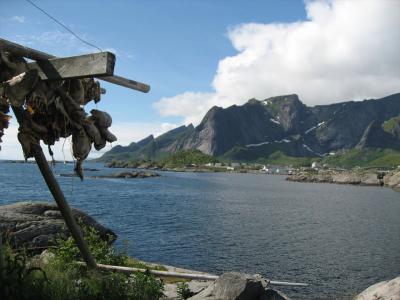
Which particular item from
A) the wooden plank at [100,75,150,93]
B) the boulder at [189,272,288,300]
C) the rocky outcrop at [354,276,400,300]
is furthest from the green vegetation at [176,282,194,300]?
the wooden plank at [100,75,150,93]

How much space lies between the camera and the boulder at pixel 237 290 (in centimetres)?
1427

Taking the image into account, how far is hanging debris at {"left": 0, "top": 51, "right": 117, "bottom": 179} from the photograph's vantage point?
741 cm

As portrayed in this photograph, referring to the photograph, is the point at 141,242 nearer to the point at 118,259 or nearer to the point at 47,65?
the point at 118,259

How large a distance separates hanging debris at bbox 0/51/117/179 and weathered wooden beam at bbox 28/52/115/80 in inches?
6.3

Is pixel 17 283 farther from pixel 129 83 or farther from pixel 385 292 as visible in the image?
pixel 385 292

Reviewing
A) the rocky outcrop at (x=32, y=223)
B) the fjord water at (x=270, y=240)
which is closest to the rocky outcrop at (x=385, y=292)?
the fjord water at (x=270, y=240)

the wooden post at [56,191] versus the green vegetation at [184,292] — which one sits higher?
the wooden post at [56,191]

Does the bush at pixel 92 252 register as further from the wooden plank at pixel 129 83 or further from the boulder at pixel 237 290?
the wooden plank at pixel 129 83

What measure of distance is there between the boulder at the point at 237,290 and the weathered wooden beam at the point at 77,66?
30.7ft

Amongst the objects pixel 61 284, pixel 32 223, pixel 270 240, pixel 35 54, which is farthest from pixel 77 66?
pixel 270 240

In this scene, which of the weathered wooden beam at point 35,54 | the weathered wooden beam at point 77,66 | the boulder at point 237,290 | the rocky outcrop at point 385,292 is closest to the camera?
the weathered wooden beam at point 77,66

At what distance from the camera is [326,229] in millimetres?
64062

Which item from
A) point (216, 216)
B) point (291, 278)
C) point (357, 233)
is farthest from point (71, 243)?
point (216, 216)

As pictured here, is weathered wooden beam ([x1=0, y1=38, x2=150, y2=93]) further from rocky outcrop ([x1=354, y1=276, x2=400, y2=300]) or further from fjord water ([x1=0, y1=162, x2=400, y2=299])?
fjord water ([x1=0, y1=162, x2=400, y2=299])
